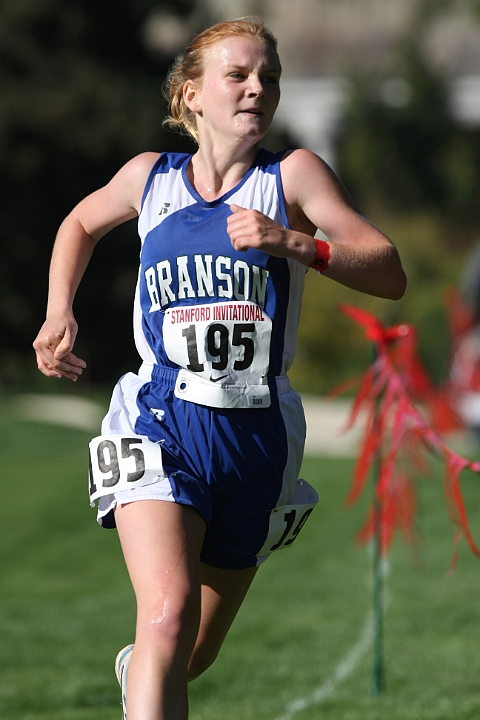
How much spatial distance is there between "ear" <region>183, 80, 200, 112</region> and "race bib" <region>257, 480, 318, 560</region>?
3.82 ft

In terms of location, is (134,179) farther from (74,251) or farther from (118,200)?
(74,251)

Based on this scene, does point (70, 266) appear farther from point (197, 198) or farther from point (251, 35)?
point (251, 35)

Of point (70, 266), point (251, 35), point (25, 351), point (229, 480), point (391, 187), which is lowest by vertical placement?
point (25, 351)

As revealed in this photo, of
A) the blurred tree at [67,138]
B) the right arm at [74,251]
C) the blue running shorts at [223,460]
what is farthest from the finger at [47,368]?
the blurred tree at [67,138]

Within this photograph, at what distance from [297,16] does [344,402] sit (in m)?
86.9

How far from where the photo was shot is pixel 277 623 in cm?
752

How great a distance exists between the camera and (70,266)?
3.55 metres

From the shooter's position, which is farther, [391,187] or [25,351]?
[391,187]

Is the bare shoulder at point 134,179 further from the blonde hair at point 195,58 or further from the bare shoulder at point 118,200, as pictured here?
the blonde hair at point 195,58

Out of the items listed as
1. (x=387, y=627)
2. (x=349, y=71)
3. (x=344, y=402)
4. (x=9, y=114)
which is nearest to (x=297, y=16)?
(x=349, y=71)

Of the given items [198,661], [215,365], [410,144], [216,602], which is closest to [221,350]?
[215,365]

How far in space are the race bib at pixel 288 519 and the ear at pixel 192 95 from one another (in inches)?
45.8

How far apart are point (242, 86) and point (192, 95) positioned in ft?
0.76

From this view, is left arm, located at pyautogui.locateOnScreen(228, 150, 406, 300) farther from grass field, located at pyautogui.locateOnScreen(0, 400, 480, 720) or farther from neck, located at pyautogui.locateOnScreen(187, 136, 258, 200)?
grass field, located at pyautogui.locateOnScreen(0, 400, 480, 720)
